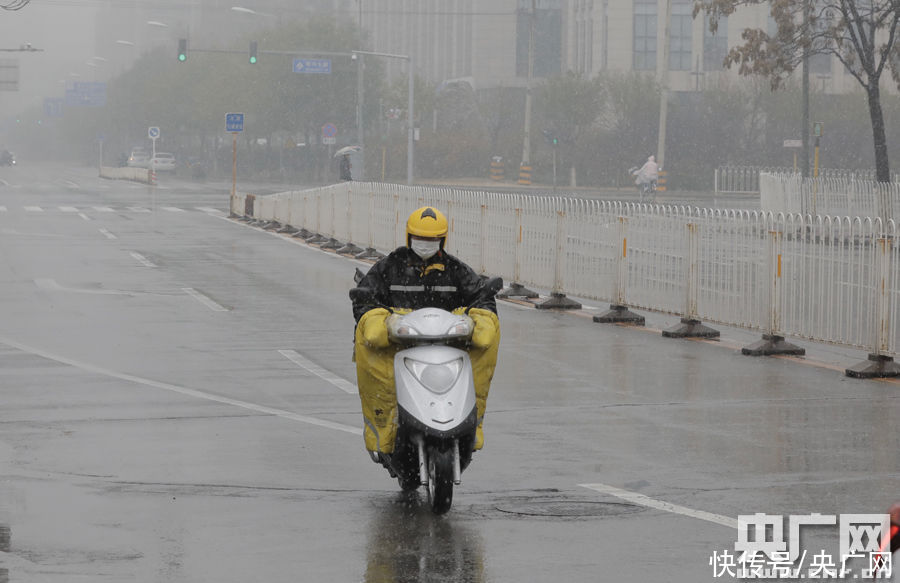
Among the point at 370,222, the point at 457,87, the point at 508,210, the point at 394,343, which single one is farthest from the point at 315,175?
the point at 394,343

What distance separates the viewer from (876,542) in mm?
7285

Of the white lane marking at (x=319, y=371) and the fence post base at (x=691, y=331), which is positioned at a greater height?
the fence post base at (x=691, y=331)

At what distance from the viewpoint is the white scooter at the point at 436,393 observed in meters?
7.79

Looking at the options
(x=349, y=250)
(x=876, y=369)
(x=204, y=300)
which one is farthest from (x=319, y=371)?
(x=349, y=250)

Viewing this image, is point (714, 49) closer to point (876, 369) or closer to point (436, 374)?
point (876, 369)

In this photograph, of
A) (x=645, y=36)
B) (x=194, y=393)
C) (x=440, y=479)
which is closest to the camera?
(x=440, y=479)

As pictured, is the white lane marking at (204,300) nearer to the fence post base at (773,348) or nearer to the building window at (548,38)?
the fence post base at (773,348)

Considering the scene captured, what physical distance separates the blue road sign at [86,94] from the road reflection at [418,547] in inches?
5196

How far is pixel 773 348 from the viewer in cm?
1516

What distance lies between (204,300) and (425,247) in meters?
12.6

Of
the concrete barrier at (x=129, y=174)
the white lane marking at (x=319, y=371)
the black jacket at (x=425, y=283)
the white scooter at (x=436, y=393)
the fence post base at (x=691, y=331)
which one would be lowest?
the concrete barrier at (x=129, y=174)

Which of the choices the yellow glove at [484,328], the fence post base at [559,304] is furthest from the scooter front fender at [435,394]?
the fence post base at [559,304]

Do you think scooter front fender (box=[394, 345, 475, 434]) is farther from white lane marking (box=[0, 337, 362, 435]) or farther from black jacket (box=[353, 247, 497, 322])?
white lane marking (box=[0, 337, 362, 435])

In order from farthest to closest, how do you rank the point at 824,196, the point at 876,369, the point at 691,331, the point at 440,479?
1. the point at 824,196
2. the point at 691,331
3. the point at 876,369
4. the point at 440,479
